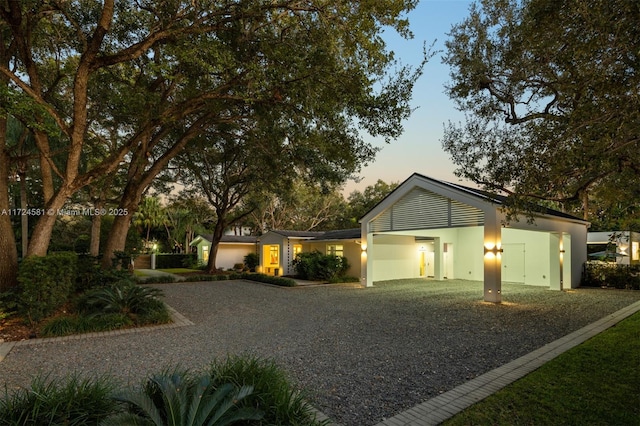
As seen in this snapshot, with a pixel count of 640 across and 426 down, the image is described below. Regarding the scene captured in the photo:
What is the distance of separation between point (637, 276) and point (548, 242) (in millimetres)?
3619

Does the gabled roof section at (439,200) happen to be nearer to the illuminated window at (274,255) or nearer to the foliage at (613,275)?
the foliage at (613,275)

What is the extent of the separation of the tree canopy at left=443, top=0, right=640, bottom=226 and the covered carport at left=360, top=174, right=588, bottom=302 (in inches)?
133

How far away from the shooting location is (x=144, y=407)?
2.65 m

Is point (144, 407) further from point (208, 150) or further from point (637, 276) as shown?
point (637, 276)

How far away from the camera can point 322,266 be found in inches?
730

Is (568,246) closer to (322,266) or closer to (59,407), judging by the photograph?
(322,266)

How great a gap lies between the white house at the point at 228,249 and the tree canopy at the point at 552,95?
74.8 ft

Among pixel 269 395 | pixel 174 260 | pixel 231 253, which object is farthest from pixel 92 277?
pixel 174 260

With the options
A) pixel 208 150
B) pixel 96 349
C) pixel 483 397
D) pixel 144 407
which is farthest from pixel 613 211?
pixel 208 150

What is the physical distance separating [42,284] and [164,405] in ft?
20.7

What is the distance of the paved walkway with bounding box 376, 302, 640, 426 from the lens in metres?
3.50

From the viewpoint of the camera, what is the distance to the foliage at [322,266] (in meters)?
18.5

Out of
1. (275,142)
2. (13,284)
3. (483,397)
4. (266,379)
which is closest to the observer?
(266,379)

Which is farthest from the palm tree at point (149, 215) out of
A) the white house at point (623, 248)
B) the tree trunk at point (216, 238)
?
the white house at point (623, 248)
